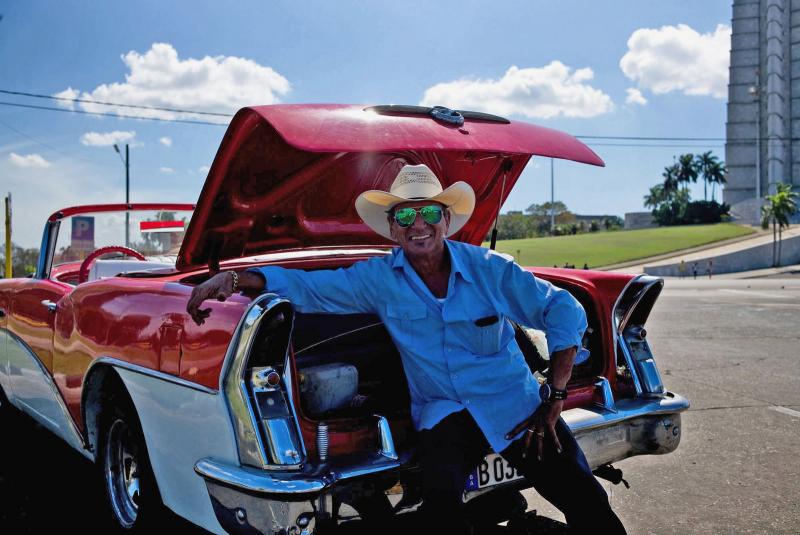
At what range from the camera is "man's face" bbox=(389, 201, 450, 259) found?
264 cm

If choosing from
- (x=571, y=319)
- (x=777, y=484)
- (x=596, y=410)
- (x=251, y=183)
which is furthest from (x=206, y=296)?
(x=777, y=484)

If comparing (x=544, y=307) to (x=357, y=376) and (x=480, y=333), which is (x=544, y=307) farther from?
(x=357, y=376)

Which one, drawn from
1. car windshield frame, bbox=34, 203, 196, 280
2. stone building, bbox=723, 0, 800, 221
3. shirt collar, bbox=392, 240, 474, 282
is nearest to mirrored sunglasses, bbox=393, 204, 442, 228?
shirt collar, bbox=392, 240, 474, 282

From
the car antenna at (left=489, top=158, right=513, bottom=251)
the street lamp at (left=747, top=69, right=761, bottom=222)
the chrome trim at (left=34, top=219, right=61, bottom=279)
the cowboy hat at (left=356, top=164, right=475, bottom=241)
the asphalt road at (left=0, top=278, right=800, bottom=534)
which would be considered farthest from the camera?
the street lamp at (left=747, top=69, right=761, bottom=222)

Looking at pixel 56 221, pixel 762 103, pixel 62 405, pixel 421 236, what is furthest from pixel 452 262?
pixel 762 103

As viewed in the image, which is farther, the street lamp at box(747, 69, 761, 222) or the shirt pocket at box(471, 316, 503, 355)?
the street lamp at box(747, 69, 761, 222)

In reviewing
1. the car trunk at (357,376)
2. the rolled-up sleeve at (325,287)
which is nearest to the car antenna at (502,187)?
the car trunk at (357,376)

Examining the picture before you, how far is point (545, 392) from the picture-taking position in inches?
96.7

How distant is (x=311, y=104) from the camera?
8.94 feet

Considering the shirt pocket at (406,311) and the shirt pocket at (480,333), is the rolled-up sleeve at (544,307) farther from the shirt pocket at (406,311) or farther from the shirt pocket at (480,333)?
the shirt pocket at (406,311)

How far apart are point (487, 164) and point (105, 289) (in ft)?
6.34

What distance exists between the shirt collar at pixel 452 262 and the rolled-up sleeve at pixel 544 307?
143mm

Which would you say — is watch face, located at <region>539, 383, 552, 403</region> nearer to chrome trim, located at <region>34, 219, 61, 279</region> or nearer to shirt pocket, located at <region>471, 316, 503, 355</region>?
shirt pocket, located at <region>471, 316, 503, 355</region>

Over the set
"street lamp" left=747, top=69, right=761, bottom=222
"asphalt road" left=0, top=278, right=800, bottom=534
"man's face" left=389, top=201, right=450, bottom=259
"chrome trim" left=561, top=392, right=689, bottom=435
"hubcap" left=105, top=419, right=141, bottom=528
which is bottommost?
"asphalt road" left=0, top=278, right=800, bottom=534
